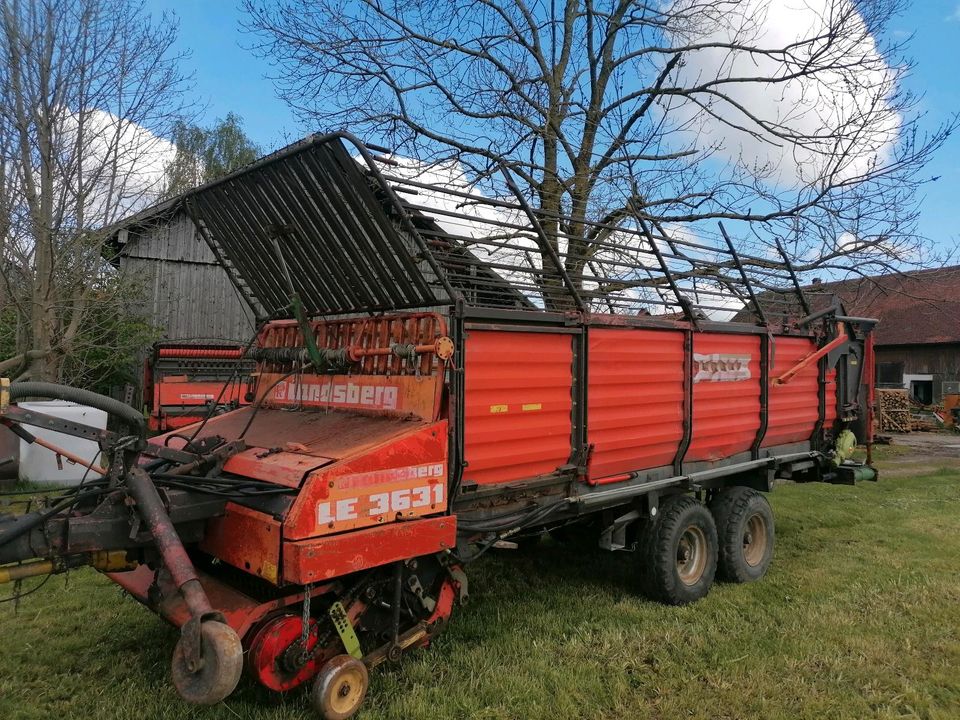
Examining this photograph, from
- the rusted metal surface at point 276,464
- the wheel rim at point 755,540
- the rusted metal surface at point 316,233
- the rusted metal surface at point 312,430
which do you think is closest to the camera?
the rusted metal surface at point 276,464

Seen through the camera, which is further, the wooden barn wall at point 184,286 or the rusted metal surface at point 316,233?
the wooden barn wall at point 184,286

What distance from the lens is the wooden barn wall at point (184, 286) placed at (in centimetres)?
1593

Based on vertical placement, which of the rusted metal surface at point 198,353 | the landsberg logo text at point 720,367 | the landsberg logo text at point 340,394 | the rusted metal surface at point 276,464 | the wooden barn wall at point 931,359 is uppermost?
the wooden barn wall at point 931,359

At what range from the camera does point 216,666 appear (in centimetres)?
267

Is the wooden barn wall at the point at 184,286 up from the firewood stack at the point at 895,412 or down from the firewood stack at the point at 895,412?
up

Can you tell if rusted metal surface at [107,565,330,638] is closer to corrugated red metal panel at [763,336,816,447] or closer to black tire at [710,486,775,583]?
black tire at [710,486,775,583]

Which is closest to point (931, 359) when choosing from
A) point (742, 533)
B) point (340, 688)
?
point (742, 533)

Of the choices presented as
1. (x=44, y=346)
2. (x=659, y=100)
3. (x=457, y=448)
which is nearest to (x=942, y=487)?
(x=659, y=100)

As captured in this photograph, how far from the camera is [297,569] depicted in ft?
10.2

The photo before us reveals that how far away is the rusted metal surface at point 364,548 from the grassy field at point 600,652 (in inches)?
30.6

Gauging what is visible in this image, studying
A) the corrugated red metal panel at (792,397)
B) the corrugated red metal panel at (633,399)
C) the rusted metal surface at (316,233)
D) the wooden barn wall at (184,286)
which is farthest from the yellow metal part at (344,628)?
the wooden barn wall at (184,286)

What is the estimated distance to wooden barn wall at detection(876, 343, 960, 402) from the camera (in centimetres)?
2773

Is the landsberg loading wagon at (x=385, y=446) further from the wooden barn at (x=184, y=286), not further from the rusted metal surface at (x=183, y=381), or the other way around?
the wooden barn at (x=184, y=286)

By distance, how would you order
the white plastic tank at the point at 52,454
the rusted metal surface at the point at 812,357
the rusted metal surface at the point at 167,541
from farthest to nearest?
the white plastic tank at the point at 52,454
the rusted metal surface at the point at 812,357
the rusted metal surface at the point at 167,541
